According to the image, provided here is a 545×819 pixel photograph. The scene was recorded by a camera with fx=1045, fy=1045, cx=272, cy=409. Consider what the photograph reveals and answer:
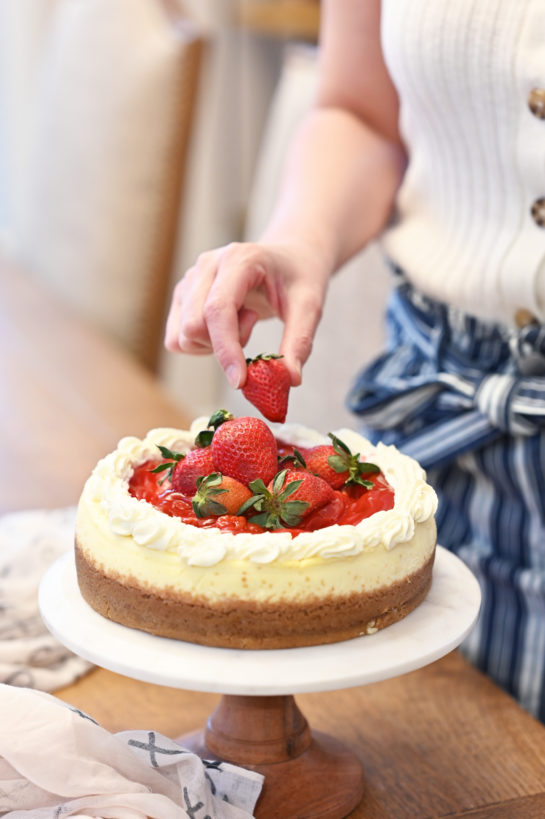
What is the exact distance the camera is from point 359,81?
1.26 meters

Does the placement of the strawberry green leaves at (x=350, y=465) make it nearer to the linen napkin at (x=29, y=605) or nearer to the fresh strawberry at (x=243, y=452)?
the fresh strawberry at (x=243, y=452)

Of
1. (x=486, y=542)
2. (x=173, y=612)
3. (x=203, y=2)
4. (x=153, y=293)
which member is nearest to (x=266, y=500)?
(x=173, y=612)

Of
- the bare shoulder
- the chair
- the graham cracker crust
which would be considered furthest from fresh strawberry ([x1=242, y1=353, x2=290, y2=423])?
the chair

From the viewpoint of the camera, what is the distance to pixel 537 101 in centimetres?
98

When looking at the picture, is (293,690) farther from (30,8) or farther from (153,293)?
(30,8)

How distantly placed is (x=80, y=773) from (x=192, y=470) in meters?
0.23

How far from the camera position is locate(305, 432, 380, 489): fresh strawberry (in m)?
0.84

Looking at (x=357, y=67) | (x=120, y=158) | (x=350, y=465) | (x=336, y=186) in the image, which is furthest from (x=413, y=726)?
(x=120, y=158)

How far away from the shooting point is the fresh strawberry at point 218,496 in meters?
0.77

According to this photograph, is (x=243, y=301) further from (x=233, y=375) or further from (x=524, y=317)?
(x=524, y=317)

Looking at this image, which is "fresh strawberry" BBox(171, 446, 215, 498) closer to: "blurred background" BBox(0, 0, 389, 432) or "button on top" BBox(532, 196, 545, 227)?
"button on top" BBox(532, 196, 545, 227)

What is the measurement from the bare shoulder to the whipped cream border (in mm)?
562

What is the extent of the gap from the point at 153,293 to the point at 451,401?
58.9 inches

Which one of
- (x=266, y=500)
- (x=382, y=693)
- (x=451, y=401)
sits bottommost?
(x=382, y=693)
